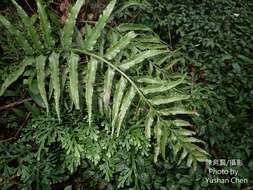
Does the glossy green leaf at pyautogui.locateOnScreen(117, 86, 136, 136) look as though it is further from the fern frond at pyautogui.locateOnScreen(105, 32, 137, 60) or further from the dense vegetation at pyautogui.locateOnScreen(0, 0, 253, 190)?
the fern frond at pyautogui.locateOnScreen(105, 32, 137, 60)

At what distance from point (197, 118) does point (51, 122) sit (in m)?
1.45

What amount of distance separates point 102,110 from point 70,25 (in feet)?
2.35

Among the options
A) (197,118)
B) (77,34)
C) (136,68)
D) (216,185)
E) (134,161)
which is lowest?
(216,185)

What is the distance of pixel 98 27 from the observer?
221cm

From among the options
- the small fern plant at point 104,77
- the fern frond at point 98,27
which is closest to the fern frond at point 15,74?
the small fern plant at point 104,77

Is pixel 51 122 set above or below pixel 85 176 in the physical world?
above

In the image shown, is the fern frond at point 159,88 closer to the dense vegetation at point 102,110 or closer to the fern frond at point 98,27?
the dense vegetation at point 102,110

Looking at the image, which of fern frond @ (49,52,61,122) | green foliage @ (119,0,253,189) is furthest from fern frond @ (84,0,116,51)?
green foliage @ (119,0,253,189)

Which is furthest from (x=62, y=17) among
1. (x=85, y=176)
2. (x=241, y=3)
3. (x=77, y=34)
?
(x=241, y=3)

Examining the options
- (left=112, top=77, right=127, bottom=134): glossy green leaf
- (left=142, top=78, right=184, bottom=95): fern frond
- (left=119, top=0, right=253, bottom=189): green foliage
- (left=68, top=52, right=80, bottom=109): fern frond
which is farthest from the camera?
(left=119, top=0, right=253, bottom=189): green foliage

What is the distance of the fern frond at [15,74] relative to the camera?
2.13 m

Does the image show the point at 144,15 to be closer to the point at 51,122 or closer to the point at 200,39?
the point at 200,39

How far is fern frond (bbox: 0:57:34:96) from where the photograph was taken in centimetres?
213

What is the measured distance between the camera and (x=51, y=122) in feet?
8.59
